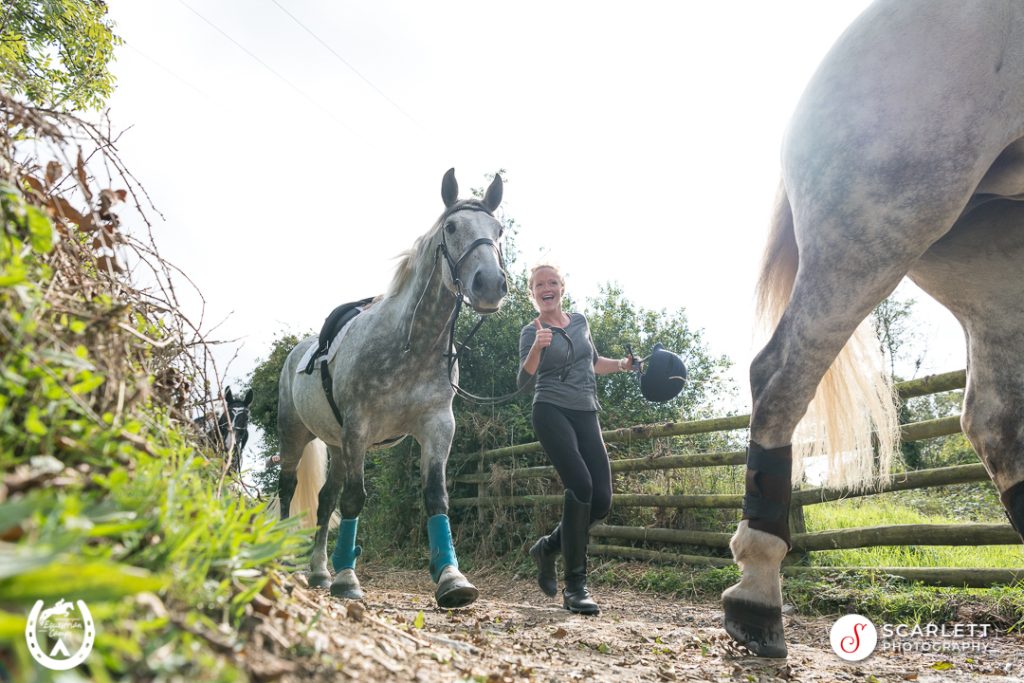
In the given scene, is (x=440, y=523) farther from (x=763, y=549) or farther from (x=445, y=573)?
(x=763, y=549)

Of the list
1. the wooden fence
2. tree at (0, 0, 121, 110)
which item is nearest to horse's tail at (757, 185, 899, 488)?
the wooden fence

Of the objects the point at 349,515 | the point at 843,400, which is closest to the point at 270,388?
the point at 349,515

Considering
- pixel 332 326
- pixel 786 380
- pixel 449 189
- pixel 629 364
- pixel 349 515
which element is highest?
pixel 449 189

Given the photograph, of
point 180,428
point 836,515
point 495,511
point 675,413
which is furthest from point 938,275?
point 675,413

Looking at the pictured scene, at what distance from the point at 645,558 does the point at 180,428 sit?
606 centimetres

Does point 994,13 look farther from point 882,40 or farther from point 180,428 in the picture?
point 180,428

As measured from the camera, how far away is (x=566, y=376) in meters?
4.50

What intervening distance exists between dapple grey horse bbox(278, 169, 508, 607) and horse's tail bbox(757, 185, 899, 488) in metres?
1.59

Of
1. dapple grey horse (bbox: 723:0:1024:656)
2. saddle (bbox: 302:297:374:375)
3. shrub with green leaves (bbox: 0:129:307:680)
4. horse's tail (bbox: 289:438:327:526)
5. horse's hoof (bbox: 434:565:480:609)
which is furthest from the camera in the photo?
horse's tail (bbox: 289:438:327:526)

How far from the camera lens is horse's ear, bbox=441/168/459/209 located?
454 cm

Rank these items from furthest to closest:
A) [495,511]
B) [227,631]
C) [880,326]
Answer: [880,326] → [495,511] → [227,631]

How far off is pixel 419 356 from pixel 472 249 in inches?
32.3

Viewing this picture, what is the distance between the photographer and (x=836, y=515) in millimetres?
7398

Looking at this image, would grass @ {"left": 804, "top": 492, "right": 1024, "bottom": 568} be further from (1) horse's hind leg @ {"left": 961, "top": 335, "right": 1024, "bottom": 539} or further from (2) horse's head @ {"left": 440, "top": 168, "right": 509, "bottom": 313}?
(2) horse's head @ {"left": 440, "top": 168, "right": 509, "bottom": 313}
